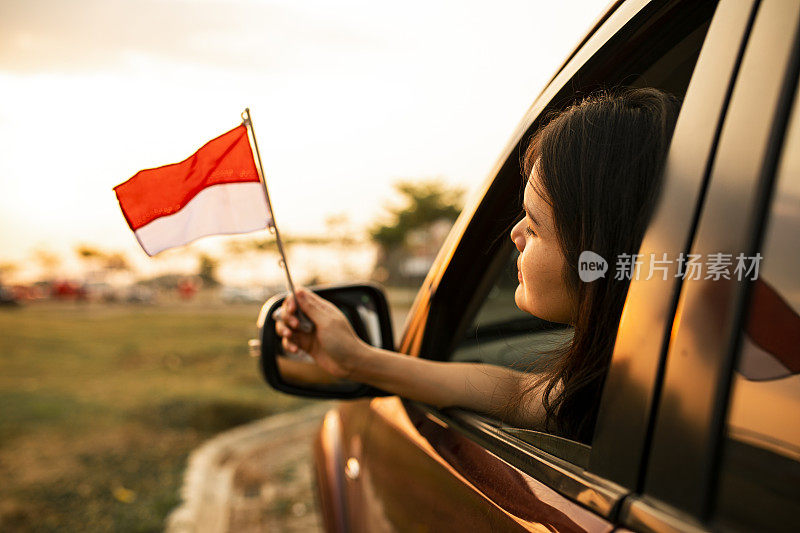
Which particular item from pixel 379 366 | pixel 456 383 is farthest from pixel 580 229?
pixel 379 366

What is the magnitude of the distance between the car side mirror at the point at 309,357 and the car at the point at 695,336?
549 mm

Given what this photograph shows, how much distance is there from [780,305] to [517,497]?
495mm

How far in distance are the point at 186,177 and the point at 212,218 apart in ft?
0.36

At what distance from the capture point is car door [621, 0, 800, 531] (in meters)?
0.70

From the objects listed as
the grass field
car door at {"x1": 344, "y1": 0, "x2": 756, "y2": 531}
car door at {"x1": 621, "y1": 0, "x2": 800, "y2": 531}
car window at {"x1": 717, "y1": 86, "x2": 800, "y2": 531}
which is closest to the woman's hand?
car door at {"x1": 344, "y1": 0, "x2": 756, "y2": 531}

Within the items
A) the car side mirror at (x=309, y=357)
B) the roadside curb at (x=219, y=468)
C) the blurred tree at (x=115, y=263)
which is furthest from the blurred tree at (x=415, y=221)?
the car side mirror at (x=309, y=357)

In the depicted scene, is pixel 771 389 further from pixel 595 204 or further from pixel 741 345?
pixel 595 204

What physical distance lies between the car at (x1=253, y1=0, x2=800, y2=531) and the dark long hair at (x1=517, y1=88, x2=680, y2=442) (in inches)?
2.2

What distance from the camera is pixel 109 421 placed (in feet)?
21.1

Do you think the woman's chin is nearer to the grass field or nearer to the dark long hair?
the dark long hair

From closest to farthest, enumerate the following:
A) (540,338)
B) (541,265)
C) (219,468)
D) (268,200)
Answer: (541,265) → (540,338) → (268,200) → (219,468)

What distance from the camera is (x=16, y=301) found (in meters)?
34.1

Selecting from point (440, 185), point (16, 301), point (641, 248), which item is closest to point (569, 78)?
point (641, 248)

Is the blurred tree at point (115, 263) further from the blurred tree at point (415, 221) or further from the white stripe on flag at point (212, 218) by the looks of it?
the white stripe on flag at point (212, 218)
